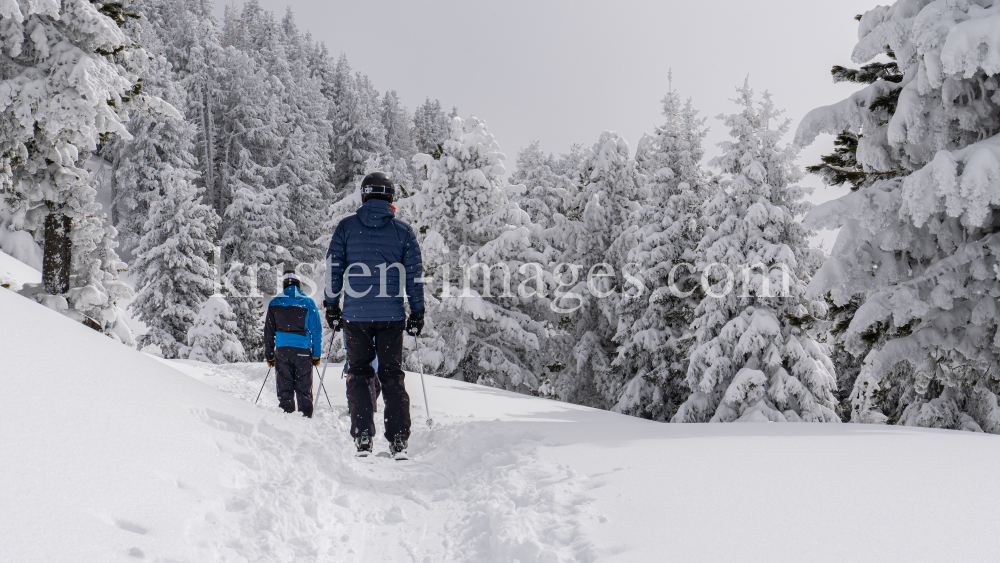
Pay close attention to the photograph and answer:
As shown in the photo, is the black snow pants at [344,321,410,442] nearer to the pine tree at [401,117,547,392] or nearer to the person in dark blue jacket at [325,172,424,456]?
the person in dark blue jacket at [325,172,424,456]

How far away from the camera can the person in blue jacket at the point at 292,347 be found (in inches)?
295

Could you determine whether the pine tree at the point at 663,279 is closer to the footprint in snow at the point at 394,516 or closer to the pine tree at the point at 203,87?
the footprint in snow at the point at 394,516

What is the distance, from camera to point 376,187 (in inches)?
209

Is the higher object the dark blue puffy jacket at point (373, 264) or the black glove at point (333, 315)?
the dark blue puffy jacket at point (373, 264)

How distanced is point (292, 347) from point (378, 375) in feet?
9.13

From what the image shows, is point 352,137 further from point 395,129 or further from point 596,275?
point 596,275

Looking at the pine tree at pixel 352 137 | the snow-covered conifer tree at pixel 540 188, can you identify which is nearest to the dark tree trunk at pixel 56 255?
the snow-covered conifer tree at pixel 540 188

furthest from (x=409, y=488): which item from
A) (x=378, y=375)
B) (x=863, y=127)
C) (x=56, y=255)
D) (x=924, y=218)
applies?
(x=56, y=255)

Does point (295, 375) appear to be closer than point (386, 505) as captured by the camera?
No

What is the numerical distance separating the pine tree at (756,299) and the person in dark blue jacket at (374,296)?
35.9ft

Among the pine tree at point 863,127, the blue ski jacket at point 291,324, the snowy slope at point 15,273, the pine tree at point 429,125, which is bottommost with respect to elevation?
the blue ski jacket at point 291,324

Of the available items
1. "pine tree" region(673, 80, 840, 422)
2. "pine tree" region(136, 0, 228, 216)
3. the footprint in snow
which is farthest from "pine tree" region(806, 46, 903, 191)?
"pine tree" region(136, 0, 228, 216)

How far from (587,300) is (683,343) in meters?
4.82

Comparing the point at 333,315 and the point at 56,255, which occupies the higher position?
the point at 56,255
